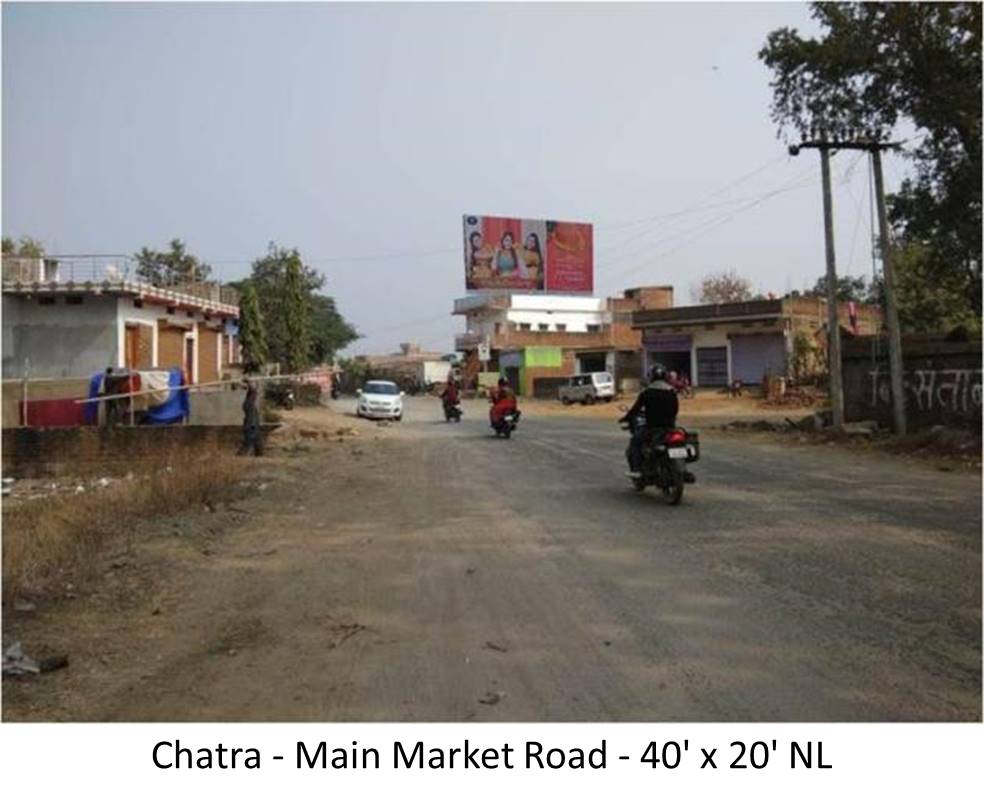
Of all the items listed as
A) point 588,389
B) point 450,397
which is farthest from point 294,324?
point 450,397

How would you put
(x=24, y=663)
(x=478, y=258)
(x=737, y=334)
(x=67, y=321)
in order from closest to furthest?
(x=24, y=663)
(x=67, y=321)
(x=737, y=334)
(x=478, y=258)

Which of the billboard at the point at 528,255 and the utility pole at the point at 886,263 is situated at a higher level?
the billboard at the point at 528,255

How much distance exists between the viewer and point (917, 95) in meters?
18.3

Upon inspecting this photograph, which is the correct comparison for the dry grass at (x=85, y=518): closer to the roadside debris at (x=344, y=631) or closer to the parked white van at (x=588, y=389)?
the roadside debris at (x=344, y=631)

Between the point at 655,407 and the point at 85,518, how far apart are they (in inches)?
262

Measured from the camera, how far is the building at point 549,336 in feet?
200

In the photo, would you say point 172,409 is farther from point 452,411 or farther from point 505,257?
point 505,257

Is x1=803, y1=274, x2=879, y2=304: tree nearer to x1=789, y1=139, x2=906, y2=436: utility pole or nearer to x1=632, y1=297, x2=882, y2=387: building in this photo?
x1=632, y1=297, x2=882, y2=387: building

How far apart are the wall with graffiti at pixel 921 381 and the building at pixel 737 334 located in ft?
73.5

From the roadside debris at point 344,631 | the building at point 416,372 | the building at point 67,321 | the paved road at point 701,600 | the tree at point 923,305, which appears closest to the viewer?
the paved road at point 701,600

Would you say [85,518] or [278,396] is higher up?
[278,396]

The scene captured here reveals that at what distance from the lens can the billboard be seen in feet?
203

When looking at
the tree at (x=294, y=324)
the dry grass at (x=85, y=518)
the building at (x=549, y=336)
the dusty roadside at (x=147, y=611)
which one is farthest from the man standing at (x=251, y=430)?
the building at (x=549, y=336)

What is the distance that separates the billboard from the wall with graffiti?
132ft
